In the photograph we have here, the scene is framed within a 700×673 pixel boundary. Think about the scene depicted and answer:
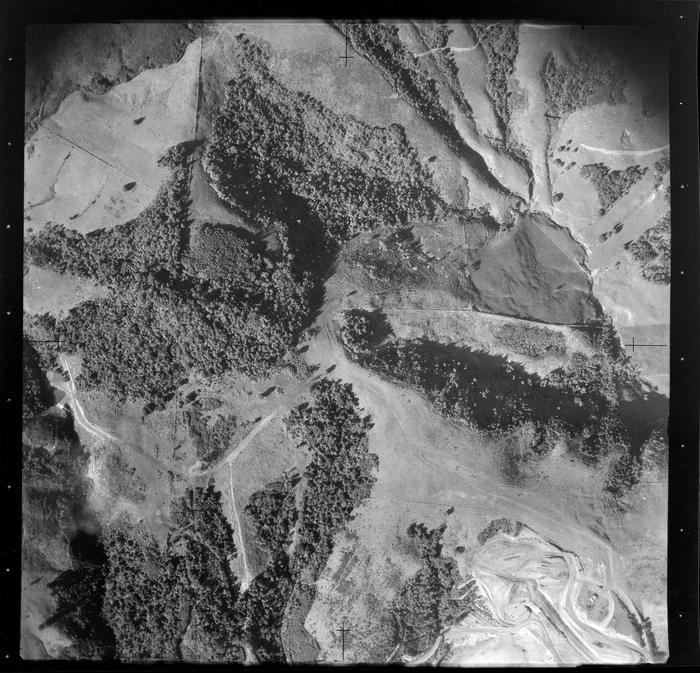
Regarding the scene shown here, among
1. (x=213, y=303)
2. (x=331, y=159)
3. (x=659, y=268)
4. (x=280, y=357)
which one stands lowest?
(x=280, y=357)

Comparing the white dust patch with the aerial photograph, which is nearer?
the aerial photograph

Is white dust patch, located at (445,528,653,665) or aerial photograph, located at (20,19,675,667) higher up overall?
aerial photograph, located at (20,19,675,667)

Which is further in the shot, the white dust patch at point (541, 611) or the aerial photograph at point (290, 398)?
the white dust patch at point (541, 611)

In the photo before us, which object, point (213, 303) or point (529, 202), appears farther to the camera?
point (529, 202)

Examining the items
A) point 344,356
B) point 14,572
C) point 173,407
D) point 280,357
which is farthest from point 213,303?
point 14,572

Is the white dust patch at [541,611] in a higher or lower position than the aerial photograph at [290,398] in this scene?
lower

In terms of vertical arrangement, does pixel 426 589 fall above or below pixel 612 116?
below

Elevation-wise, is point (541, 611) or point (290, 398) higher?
point (290, 398)

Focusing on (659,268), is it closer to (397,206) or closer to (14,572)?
(397,206)
